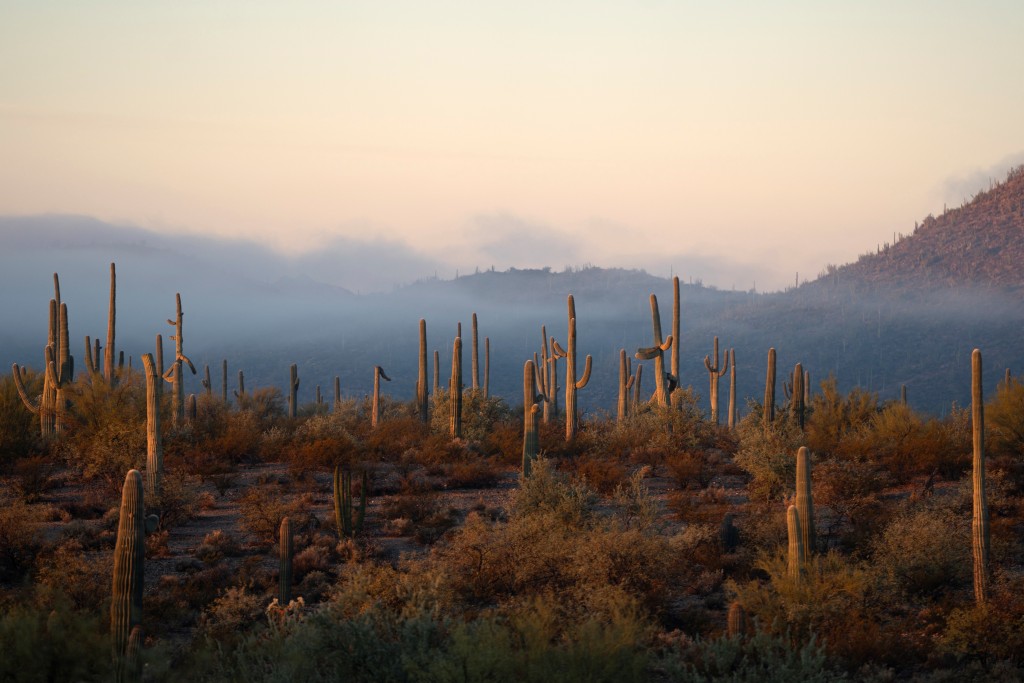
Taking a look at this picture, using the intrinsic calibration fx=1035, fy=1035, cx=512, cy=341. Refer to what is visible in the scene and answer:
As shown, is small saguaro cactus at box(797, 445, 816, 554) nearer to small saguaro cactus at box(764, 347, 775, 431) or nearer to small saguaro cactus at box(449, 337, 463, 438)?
small saguaro cactus at box(764, 347, 775, 431)

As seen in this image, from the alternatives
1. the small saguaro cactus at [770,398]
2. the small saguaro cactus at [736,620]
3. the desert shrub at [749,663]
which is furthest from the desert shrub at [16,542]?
the small saguaro cactus at [770,398]

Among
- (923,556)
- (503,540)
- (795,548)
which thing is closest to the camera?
(795,548)

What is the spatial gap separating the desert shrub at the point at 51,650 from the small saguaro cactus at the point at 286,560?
9.52ft

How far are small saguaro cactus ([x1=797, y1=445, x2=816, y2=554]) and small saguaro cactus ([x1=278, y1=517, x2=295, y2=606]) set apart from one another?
7.21 metres

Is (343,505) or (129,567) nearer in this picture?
(129,567)

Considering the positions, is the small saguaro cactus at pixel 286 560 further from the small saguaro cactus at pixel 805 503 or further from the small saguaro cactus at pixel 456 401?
the small saguaro cactus at pixel 456 401

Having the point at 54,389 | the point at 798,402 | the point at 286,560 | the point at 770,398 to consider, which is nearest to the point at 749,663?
the point at 286,560

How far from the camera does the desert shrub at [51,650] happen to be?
35.1ft

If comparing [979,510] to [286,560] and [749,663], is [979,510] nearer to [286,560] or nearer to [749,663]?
[749,663]

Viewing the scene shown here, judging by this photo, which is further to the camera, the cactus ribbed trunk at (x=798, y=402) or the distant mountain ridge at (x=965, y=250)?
the distant mountain ridge at (x=965, y=250)

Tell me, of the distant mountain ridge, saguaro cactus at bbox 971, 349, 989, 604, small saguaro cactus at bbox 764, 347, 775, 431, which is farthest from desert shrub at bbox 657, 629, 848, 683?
the distant mountain ridge

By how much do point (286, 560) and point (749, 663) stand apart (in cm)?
637

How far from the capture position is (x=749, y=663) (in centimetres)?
1186

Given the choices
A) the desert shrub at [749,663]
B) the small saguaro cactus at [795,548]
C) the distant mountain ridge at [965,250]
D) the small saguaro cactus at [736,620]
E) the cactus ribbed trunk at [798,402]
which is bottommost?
the desert shrub at [749,663]
